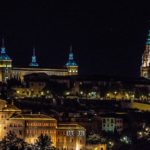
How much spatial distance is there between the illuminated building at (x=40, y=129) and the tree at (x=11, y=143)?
192 centimetres

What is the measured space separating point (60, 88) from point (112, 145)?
75.4ft

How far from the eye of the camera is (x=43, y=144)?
56.7 meters

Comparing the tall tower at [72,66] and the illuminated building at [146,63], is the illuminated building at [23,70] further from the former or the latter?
the illuminated building at [146,63]

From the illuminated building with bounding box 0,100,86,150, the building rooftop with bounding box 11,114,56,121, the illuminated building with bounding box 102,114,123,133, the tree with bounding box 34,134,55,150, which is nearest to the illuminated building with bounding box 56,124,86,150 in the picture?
the illuminated building with bounding box 0,100,86,150

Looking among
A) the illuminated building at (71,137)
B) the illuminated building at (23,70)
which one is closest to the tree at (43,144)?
the illuminated building at (71,137)

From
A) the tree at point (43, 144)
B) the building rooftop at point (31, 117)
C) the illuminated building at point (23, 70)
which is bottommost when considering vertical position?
the tree at point (43, 144)

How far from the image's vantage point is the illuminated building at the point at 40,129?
61312 mm

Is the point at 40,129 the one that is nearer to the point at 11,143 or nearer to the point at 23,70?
the point at 11,143

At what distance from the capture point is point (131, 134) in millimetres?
65875

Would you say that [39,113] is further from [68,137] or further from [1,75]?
[1,75]

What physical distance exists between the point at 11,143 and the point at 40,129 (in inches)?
243

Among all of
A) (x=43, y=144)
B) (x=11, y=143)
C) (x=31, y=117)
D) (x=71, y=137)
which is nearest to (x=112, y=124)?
(x=71, y=137)

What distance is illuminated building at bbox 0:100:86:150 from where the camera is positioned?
61312 millimetres

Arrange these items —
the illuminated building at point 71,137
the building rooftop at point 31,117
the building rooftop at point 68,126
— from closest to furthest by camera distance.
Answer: the illuminated building at point 71,137 < the building rooftop at point 31,117 < the building rooftop at point 68,126
